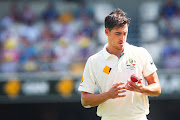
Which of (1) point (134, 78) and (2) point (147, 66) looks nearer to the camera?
(1) point (134, 78)

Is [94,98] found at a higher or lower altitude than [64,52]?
lower

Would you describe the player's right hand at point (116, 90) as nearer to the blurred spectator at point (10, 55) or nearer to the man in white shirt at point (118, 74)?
the man in white shirt at point (118, 74)

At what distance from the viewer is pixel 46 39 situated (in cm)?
990

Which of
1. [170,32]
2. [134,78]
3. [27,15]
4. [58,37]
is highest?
[27,15]

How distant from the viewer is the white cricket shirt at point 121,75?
3.71m

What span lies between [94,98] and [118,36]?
2.28ft

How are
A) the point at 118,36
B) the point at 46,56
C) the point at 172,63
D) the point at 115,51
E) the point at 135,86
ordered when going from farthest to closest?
1. the point at 46,56
2. the point at 172,63
3. the point at 115,51
4. the point at 118,36
5. the point at 135,86

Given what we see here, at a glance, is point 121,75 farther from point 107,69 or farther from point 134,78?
point 134,78

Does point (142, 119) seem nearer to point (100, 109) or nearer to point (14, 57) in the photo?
point (100, 109)

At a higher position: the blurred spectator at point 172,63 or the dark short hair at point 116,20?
the dark short hair at point 116,20

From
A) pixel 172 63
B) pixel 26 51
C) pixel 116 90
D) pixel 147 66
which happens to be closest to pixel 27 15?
pixel 26 51

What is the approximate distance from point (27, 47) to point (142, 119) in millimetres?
6464

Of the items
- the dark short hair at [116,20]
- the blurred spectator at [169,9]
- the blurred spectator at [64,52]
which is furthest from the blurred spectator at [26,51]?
the dark short hair at [116,20]

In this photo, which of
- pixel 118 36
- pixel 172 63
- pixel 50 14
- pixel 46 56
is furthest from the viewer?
pixel 50 14
